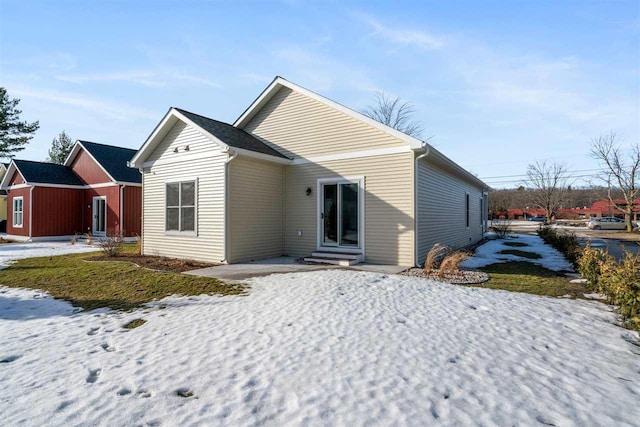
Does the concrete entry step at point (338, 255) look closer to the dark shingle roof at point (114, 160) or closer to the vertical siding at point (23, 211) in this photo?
the dark shingle roof at point (114, 160)

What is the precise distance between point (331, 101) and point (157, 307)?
737cm

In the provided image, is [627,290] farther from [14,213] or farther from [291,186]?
[14,213]

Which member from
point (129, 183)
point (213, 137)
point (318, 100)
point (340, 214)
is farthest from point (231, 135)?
point (129, 183)

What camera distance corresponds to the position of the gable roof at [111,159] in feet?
58.7

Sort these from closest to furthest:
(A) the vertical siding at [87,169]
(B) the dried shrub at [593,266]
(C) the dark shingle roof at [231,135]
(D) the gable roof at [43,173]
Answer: (B) the dried shrub at [593,266]
(C) the dark shingle roof at [231,135]
(D) the gable roof at [43,173]
(A) the vertical siding at [87,169]

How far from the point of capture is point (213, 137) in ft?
31.4

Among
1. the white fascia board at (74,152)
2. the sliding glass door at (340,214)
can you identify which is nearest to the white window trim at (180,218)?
the sliding glass door at (340,214)

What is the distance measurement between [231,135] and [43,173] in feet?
49.0

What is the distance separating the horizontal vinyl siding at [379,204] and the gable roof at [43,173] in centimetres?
1591

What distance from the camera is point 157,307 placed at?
5.74m

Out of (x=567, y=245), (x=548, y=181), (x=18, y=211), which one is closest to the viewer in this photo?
(x=567, y=245)

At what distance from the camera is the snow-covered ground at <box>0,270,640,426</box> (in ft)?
9.13

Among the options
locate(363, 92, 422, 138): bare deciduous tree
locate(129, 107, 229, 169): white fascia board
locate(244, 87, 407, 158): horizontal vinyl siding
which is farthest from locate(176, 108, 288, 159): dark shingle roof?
locate(363, 92, 422, 138): bare deciduous tree

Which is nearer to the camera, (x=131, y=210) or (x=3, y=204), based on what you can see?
(x=131, y=210)
